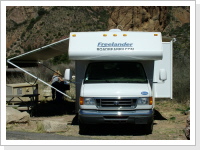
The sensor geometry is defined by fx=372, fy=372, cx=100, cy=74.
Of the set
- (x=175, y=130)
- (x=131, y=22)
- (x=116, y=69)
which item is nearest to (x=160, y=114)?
(x=175, y=130)

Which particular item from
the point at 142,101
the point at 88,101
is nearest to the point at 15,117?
the point at 88,101

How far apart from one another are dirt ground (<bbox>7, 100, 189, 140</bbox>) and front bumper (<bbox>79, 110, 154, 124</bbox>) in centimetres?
54

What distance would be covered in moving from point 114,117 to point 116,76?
4.62ft

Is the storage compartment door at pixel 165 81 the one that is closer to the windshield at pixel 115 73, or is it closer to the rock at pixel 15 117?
the windshield at pixel 115 73

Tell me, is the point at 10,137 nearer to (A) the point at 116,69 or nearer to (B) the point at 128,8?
(A) the point at 116,69

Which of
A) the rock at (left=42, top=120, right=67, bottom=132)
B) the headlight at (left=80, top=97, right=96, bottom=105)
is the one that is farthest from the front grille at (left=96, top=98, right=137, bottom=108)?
the rock at (left=42, top=120, right=67, bottom=132)

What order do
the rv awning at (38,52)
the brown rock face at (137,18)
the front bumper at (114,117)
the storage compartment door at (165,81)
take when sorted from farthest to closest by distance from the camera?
the brown rock face at (137,18)
the rv awning at (38,52)
the storage compartment door at (165,81)
the front bumper at (114,117)

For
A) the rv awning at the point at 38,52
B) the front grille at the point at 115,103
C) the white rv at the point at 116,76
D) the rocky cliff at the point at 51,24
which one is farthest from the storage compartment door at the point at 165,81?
the rocky cliff at the point at 51,24

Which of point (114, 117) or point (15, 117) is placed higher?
point (114, 117)

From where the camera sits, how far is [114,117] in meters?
9.64

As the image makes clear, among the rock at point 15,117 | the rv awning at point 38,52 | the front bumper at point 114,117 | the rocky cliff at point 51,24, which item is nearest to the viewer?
the front bumper at point 114,117

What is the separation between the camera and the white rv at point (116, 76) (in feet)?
31.8

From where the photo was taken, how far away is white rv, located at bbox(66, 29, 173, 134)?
31.8ft

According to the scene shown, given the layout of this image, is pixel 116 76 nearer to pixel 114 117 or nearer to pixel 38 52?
pixel 114 117
